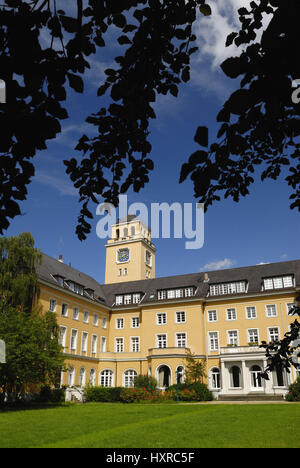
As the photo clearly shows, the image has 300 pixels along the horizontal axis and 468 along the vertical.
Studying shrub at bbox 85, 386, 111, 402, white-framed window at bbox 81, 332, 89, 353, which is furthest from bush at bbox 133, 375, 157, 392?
white-framed window at bbox 81, 332, 89, 353

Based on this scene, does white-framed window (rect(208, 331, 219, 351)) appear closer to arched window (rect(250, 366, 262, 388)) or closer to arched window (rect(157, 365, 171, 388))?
arched window (rect(250, 366, 262, 388))

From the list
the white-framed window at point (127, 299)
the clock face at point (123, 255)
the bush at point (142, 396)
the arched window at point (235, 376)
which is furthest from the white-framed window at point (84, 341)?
the clock face at point (123, 255)

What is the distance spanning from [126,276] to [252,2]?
178 ft

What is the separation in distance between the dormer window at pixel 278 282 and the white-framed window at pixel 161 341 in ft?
37.8

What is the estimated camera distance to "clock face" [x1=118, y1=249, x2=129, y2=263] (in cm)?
5838

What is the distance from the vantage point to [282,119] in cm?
248

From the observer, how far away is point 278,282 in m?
36.9

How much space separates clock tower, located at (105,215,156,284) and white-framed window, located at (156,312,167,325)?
53.2 feet

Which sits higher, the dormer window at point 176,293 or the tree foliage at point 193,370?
the dormer window at point 176,293

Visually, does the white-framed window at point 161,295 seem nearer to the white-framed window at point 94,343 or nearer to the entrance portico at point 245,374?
the white-framed window at point 94,343

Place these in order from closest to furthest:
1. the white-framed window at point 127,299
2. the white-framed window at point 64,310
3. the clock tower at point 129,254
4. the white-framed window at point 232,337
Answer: the white-framed window at point 64,310 < the white-framed window at point 232,337 < the white-framed window at point 127,299 < the clock tower at point 129,254

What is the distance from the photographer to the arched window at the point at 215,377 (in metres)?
36.0
